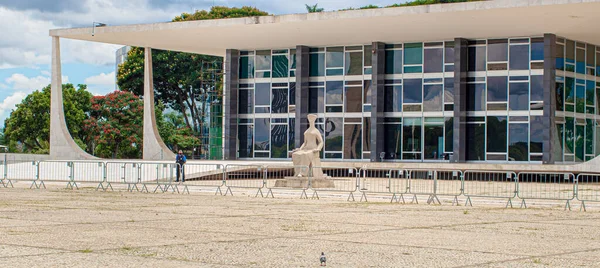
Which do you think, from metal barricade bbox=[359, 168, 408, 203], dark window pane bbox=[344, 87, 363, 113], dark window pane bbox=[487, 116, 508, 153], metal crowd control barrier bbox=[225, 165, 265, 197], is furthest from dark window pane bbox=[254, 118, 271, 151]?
metal barricade bbox=[359, 168, 408, 203]

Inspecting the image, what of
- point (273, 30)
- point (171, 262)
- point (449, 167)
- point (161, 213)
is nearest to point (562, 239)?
point (171, 262)

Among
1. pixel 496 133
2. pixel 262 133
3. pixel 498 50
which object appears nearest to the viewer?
pixel 498 50

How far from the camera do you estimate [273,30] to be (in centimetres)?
4122

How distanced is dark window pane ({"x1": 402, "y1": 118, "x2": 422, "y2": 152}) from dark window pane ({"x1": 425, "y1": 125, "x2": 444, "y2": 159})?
18.2 inches

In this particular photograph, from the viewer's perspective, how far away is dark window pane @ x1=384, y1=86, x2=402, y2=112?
144ft

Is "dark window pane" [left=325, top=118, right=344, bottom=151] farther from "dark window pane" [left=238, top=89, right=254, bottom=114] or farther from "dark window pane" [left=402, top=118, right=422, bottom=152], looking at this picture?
"dark window pane" [left=238, top=89, right=254, bottom=114]

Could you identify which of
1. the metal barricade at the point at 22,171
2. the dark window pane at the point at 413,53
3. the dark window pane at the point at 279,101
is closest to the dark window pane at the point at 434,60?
the dark window pane at the point at 413,53

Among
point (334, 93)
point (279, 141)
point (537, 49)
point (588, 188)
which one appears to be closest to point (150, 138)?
point (279, 141)

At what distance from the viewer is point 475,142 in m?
42.3

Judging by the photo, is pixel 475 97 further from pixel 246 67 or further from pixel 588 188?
pixel 588 188

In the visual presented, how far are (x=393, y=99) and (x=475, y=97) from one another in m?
4.56

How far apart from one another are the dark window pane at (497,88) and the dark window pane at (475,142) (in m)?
1.62

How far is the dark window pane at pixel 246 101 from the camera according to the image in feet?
157

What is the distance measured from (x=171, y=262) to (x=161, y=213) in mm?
7375
